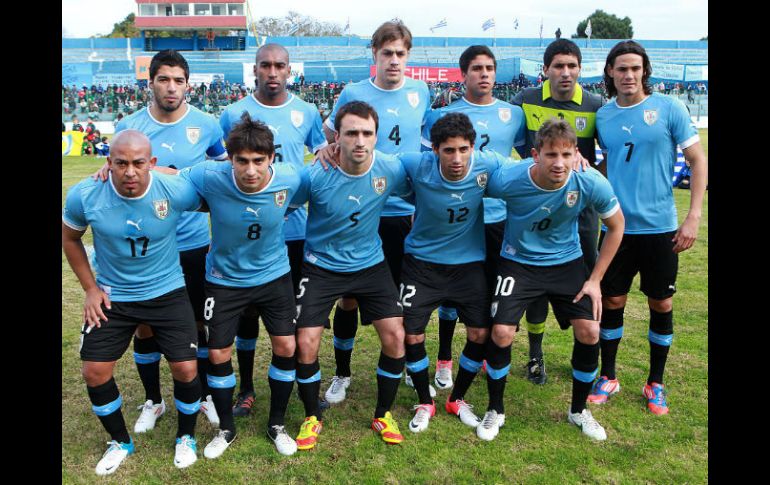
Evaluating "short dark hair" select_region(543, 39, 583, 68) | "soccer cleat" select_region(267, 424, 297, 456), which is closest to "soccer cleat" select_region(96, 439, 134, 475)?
"soccer cleat" select_region(267, 424, 297, 456)

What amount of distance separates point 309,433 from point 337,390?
700mm

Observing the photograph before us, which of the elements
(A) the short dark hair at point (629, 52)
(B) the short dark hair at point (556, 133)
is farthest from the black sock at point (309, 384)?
(A) the short dark hair at point (629, 52)

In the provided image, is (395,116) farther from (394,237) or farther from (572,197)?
(572,197)

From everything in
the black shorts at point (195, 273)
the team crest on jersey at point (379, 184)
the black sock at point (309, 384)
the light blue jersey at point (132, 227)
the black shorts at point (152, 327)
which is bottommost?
the black sock at point (309, 384)

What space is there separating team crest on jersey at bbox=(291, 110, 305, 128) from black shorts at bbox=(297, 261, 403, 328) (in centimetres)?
107

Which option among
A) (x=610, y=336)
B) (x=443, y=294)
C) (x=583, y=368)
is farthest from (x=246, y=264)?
(x=610, y=336)

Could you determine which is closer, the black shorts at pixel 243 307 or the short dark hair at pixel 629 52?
the black shorts at pixel 243 307

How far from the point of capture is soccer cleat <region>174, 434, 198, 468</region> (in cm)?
392

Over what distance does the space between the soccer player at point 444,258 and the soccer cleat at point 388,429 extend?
16 cm

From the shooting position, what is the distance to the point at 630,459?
3951mm

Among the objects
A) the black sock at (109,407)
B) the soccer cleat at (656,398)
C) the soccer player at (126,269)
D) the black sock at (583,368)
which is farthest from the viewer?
the soccer cleat at (656,398)

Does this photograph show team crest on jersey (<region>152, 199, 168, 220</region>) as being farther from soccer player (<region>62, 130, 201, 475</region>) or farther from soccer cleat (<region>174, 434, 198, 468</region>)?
soccer cleat (<region>174, 434, 198, 468</region>)

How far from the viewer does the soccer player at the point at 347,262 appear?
13.6ft

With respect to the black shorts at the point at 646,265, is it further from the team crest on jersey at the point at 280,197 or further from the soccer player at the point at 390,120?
the team crest on jersey at the point at 280,197
